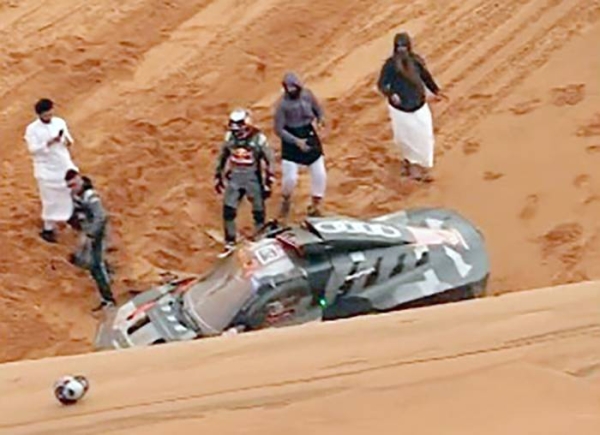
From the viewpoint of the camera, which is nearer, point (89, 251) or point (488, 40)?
point (89, 251)

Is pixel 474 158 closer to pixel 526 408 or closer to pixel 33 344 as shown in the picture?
pixel 33 344

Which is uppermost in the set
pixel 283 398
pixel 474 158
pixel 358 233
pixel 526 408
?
pixel 283 398

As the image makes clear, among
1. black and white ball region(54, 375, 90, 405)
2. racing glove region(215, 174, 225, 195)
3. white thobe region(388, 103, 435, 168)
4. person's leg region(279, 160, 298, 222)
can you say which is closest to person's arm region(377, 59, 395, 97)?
white thobe region(388, 103, 435, 168)

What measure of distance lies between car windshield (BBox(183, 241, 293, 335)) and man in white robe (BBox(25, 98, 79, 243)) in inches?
91.0

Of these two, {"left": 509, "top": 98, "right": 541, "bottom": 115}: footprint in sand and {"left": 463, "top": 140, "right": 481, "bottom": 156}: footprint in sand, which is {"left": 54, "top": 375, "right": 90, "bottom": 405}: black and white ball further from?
{"left": 509, "top": 98, "right": 541, "bottom": 115}: footprint in sand

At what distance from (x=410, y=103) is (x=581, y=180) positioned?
5.88 ft

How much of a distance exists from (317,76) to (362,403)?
11.2 meters

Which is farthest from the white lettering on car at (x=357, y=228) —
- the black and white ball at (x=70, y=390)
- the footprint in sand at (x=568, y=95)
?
the black and white ball at (x=70, y=390)

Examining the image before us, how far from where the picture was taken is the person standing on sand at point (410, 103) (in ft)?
40.7

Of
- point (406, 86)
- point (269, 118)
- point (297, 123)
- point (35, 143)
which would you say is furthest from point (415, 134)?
point (35, 143)

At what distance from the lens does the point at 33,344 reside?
37.1 feet

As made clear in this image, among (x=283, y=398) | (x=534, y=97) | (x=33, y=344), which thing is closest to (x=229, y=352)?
(x=283, y=398)

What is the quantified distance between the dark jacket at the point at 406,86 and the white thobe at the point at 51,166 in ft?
9.53

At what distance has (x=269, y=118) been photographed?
46.3 feet
